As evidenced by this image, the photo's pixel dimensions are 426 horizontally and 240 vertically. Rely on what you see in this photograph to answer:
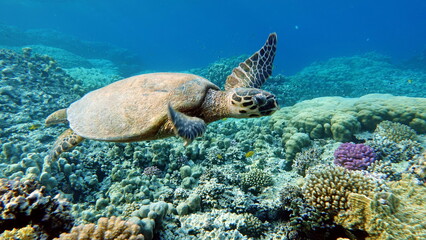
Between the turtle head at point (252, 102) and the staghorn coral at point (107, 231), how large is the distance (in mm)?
1947

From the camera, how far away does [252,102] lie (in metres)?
2.86

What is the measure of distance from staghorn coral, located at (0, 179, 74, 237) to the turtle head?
8.16 ft

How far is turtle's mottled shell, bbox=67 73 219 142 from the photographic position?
9.48ft

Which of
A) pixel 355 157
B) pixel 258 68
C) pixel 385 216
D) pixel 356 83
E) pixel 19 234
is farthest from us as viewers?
pixel 356 83

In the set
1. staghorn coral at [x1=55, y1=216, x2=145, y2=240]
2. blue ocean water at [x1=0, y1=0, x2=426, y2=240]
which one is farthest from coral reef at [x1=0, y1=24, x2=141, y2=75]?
staghorn coral at [x1=55, y1=216, x2=145, y2=240]

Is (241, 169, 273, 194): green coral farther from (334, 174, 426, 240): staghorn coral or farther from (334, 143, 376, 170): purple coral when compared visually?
(334, 143, 376, 170): purple coral

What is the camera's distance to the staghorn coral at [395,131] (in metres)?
5.38

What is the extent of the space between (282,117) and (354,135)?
7.59 feet

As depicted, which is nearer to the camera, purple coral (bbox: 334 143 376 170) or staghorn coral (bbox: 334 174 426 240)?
staghorn coral (bbox: 334 174 426 240)

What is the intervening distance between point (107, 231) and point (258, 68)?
3555 mm

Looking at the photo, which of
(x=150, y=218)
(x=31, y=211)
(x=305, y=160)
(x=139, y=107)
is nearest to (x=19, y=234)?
(x=31, y=211)

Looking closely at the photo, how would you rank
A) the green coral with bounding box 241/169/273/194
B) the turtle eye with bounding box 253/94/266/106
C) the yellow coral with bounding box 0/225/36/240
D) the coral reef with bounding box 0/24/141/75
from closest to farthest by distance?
the yellow coral with bounding box 0/225/36/240 → the turtle eye with bounding box 253/94/266/106 → the green coral with bounding box 241/169/273/194 → the coral reef with bounding box 0/24/141/75

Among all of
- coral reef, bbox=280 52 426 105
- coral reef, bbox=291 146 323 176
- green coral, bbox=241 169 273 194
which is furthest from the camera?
coral reef, bbox=280 52 426 105

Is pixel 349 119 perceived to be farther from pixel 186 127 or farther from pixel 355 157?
pixel 186 127
